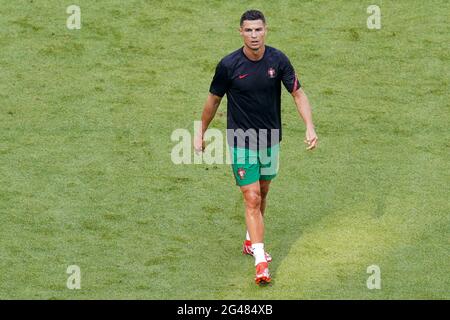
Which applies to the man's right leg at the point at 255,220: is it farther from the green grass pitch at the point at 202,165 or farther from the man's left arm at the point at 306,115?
the man's left arm at the point at 306,115

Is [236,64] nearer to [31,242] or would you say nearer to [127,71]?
[31,242]

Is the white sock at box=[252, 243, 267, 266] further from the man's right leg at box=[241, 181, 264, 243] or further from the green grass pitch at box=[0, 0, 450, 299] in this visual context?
the green grass pitch at box=[0, 0, 450, 299]

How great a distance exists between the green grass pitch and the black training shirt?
1350mm

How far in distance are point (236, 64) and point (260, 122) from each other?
0.56m

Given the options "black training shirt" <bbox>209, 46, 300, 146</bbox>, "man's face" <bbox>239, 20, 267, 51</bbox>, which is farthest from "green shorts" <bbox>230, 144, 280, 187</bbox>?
"man's face" <bbox>239, 20, 267, 51</bbox>

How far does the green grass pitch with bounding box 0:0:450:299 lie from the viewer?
428 inches

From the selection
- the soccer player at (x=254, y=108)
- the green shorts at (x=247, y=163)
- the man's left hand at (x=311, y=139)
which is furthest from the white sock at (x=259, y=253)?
the man's left hand at (x=311, y=139)

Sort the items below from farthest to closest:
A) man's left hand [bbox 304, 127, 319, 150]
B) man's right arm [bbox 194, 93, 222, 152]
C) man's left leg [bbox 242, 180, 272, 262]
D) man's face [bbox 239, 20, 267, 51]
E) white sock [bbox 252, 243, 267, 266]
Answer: man's left leg [bbox 242, 180, 272, 262], man's right arm [bbox 194, 93, 222, 152], white sock [bbox 252, 243, 267, 266], man's left hand [bbox 304, 127, 319, 150], man's face [bbox 239, 20, 267, 51]

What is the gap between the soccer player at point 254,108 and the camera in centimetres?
1052

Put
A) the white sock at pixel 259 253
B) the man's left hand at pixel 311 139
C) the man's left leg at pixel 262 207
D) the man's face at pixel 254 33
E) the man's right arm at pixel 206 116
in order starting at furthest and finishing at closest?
the man's left leg at pixel 262 207 → the man's right arm at pixel 206 116 → the white sock at pixel 259 253 → the man's left hand at pixel 311 139 → the man's face at pixel 254 33

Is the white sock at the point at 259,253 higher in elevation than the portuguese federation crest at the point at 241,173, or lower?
lower

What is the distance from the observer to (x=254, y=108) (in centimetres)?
1065

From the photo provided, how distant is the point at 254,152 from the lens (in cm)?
1075
